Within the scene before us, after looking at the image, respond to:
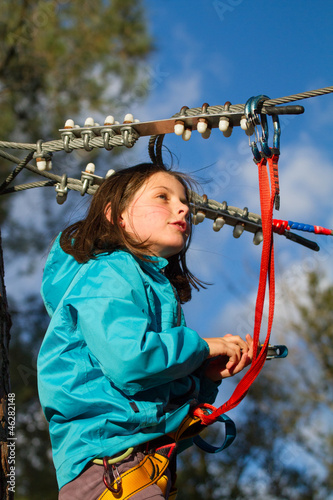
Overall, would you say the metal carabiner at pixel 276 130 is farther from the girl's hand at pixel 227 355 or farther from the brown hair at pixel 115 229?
the girl's hand at pixel 227 355

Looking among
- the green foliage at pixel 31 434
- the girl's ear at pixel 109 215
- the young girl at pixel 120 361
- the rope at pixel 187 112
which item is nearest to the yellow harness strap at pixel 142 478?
the young girl at pixel 120 361

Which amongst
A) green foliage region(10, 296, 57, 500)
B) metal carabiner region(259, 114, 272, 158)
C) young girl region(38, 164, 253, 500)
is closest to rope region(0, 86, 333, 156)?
metal carabiner region(259, 114, 272, 158)

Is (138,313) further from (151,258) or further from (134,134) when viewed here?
(134,134)

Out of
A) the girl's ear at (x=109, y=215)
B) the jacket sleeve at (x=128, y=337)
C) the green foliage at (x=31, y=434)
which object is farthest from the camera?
the green foliage at (x=31, y=434)

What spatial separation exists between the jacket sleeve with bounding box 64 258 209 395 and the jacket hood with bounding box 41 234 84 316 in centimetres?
19

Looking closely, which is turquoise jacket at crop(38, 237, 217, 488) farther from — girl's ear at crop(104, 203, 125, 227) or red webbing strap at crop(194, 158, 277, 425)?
girl's ear at crop(104, 203, 125, 227)

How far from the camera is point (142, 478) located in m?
1.60

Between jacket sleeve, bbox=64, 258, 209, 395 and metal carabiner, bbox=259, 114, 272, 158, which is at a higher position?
metal carabiner, bbox=259, 114, 272, 158

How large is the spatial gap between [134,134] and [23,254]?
4.15m

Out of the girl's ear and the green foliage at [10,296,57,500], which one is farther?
the green foliage at [10,296,57,500]

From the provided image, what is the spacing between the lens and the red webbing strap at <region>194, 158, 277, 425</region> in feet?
5.47

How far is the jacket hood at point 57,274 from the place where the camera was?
1.83m

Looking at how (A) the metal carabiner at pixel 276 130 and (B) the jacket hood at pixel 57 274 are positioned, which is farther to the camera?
(B) the jacket hood at pixel 57 274

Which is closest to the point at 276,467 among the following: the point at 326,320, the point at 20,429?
the point at 326,320
